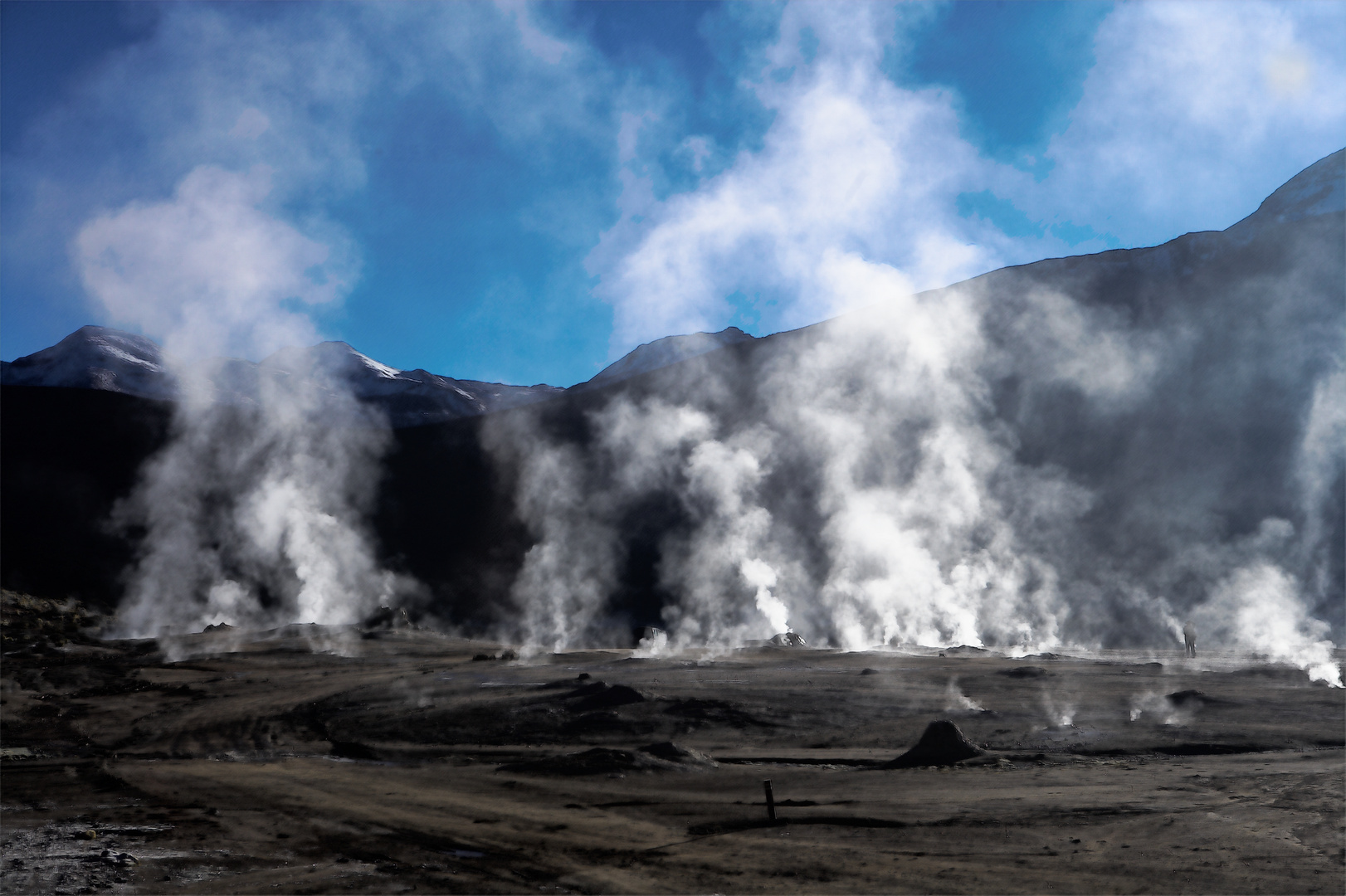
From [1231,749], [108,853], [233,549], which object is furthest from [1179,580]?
[233,549]

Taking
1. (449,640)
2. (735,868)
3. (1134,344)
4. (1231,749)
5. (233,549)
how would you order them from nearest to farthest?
(735,868) < (1231,749) < (449,640) < (233,549) < (1134,344)

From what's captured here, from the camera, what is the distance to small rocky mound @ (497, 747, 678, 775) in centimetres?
1518

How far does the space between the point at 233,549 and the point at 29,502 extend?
16.5 meters

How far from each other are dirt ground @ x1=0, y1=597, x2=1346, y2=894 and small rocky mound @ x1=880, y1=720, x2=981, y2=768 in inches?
19.2

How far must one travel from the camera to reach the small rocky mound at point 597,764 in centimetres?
1518

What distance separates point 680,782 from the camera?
47.2ft

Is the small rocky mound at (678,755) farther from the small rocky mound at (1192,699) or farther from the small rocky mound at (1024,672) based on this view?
the small rocky mound at (1024,672)

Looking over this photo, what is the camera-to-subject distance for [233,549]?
64.2 metres

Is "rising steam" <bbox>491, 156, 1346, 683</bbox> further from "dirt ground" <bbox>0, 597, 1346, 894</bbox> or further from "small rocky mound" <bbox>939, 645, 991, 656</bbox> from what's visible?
"dirt ground" <bbox>0, 597, 1346, 894</bbox>

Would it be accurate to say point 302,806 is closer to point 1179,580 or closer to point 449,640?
point 449,640

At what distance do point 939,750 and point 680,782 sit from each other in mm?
4891

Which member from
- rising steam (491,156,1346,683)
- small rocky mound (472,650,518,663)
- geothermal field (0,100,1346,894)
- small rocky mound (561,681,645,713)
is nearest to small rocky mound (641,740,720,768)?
geothermal field (0,100,1346,894)

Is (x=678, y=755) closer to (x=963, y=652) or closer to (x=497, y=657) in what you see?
(x=497, y=657)

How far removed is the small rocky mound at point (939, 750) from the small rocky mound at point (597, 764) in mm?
4296
